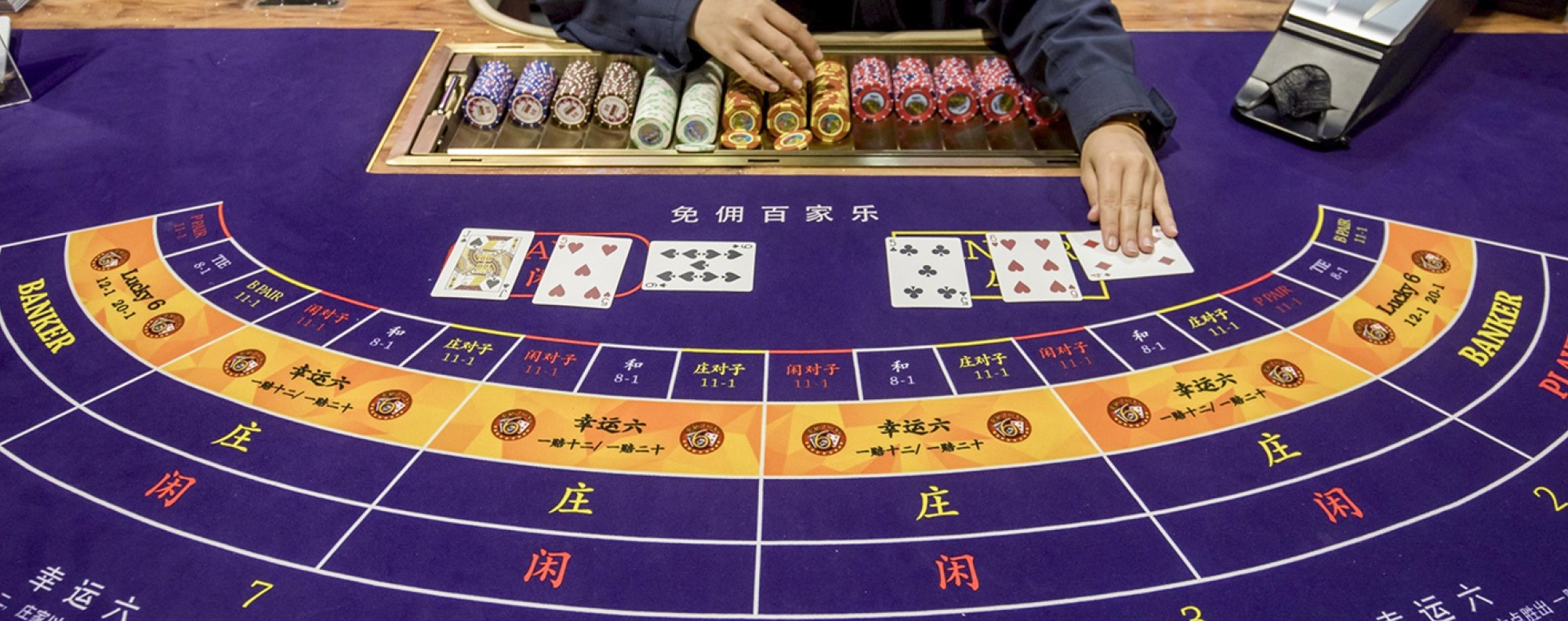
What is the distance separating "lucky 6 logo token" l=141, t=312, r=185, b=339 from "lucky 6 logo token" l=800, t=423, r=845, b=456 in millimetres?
1075

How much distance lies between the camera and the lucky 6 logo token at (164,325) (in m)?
1.56

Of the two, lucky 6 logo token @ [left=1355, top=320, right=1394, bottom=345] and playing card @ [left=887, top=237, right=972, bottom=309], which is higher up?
lucky 6 logo token @ [left=1355, top=320, right=1394, bottom=345]

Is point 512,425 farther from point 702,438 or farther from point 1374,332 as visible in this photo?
point 1374,332

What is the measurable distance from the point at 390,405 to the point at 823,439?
660 millimetres

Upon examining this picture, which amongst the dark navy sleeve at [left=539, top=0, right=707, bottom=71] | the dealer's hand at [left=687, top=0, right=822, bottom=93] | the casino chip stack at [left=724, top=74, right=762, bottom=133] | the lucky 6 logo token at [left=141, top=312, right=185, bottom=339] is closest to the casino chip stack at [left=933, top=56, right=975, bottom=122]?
the dealer's hand at [left=687, top=0, right=822, bottom=93]

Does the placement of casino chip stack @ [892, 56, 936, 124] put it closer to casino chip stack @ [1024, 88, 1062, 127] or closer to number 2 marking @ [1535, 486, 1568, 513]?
casino chip stack @ [1024, 88, 1062, 127]

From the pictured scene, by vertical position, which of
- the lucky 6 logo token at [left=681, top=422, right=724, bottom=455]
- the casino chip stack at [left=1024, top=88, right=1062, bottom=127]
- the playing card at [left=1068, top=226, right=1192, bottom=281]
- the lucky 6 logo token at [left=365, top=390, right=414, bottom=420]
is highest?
the casino chip stack at [left=1024, top=88, right=1062, bottom=127]

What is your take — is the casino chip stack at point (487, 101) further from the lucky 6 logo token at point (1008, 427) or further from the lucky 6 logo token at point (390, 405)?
the lucky 6 logo token at point (1008, 427)

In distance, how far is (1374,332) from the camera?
1546mm

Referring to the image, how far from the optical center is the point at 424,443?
137cm

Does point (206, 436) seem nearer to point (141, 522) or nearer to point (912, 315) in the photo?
point (141, 522)

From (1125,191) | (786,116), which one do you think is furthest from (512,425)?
(1125,191)

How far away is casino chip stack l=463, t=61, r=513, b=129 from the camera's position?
2.07 metres

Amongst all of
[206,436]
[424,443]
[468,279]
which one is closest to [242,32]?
A: [468,279]
